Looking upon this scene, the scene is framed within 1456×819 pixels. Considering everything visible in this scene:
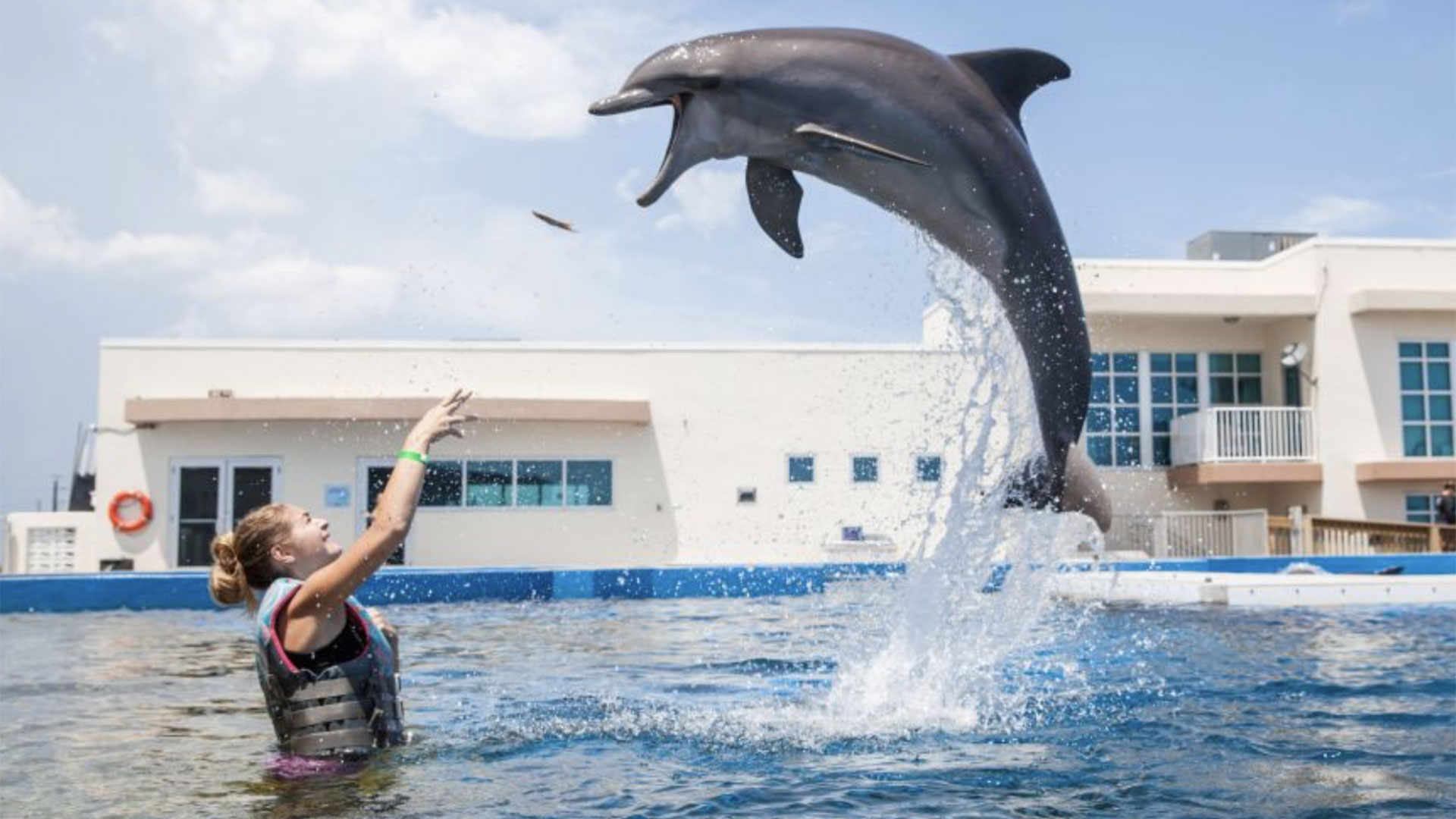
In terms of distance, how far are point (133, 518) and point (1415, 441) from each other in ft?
64.9

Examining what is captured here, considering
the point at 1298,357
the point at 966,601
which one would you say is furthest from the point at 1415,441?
the point at 966,601

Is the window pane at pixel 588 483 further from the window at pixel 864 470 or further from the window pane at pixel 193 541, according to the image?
Result: the window pane at pixel 193 541

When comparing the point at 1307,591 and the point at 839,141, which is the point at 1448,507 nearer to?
the point at 1307,591

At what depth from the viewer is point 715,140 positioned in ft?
14.5

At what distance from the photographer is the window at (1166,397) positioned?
22.2m

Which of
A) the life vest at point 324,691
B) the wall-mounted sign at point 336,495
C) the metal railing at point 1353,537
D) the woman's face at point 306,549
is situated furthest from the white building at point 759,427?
the woman's face at point 306,549

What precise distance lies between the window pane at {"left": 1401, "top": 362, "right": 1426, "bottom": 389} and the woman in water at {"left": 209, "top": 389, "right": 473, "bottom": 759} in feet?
70.0

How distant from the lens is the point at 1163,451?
22.3 m

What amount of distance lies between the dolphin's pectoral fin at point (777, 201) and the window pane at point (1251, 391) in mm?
19468

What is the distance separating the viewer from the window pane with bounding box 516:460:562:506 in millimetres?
20125

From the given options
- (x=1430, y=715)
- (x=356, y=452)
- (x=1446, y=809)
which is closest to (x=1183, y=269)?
(x=356, y=452)

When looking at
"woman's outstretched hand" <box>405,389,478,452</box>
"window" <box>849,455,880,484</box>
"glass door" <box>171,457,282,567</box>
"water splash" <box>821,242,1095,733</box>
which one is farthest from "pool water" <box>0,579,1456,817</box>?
"window" <box>849,455,880,484</box>

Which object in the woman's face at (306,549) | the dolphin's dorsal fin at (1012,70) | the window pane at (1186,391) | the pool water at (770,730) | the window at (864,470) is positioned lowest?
the pool water at (770,730)

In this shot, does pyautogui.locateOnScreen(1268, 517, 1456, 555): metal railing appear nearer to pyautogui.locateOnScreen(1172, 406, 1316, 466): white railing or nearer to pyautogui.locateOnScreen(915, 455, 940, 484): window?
pyautogui.locateOnScreen(1172, 406, 1316, 466): white railing
